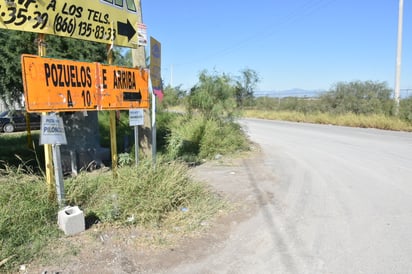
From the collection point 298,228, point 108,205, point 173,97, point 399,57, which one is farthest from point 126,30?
point 399,57

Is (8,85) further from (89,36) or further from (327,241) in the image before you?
(327,241)

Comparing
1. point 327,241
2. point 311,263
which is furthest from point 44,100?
point 327,241

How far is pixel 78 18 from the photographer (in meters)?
4.53

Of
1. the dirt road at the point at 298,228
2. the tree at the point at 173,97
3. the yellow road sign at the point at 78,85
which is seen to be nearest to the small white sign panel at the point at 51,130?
the yellow road sign at the point at 78,85

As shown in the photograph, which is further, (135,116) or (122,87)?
(135,116)

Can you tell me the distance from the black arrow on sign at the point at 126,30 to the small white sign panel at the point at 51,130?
1.93 metres

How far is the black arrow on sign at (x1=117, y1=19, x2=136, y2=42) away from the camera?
526 centimetres

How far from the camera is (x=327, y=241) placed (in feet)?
13.0

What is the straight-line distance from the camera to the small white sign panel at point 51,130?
4.03m

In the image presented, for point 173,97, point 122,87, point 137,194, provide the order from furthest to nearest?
point 173,97 < point 122,87 < point 137,194

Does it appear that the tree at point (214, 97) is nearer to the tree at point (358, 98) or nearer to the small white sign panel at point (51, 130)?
the small white sign panel at point (51, 130)

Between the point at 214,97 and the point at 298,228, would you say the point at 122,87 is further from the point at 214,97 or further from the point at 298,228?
the point at 214,97

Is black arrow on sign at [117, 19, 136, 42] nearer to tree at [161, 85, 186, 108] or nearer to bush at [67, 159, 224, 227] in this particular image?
bush at [67, 159, 224, 227]

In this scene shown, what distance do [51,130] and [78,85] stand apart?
0.73 metres
